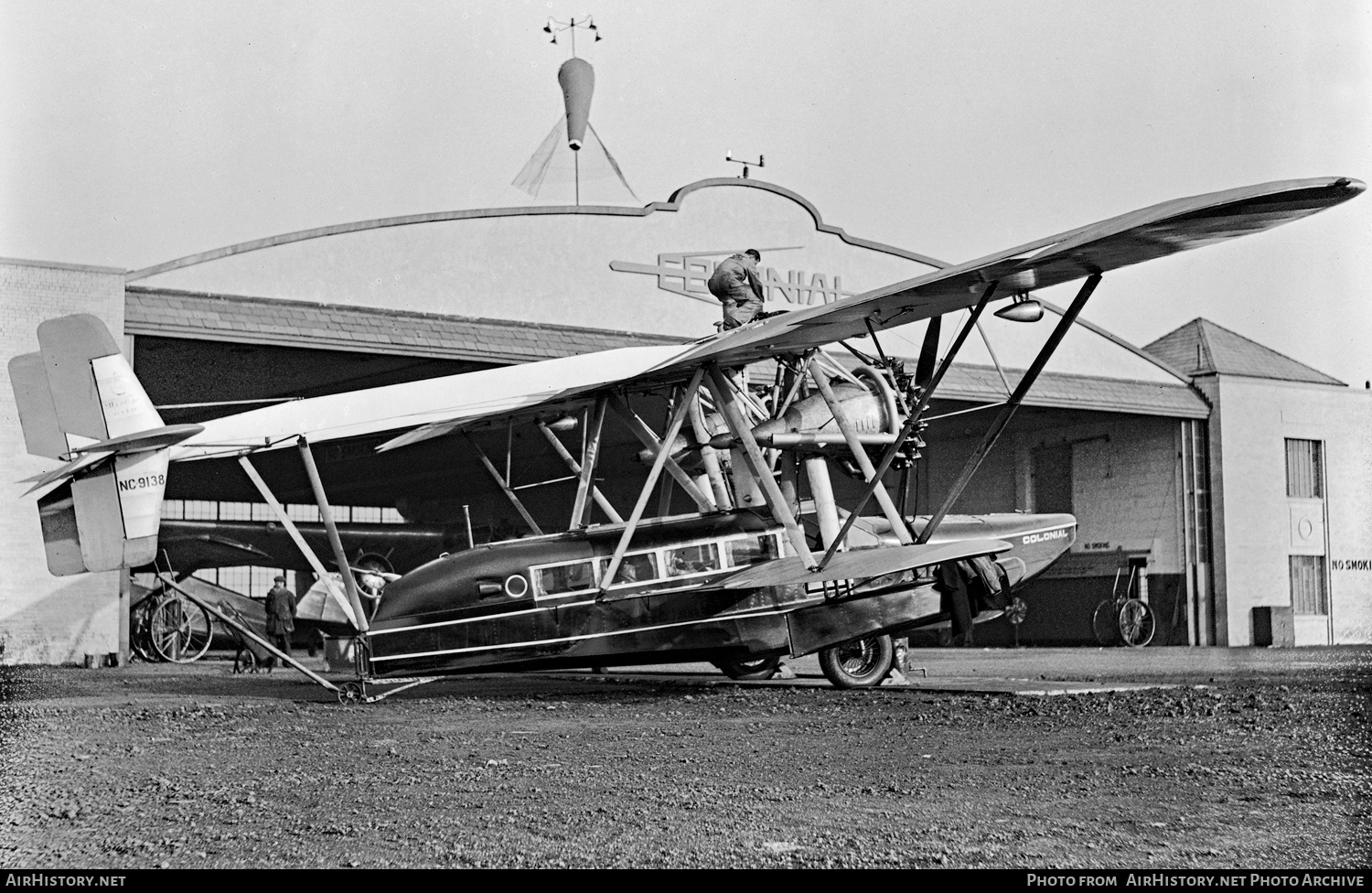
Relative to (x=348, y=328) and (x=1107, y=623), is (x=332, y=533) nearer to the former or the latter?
(x=348, y=328)

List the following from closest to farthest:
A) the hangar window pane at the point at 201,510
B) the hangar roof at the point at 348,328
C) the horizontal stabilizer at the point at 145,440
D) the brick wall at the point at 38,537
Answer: the horizontal stabilizer at the point at 145,440 < the brick wall at the point at 38,537 < the hangar roof at the point at 348,328 < the hangar window pane at the point at 201,510

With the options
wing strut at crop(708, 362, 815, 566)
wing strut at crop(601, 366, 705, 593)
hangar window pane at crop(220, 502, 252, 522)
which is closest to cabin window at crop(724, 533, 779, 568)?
wing strut at crop(708, 362, 815, 566)

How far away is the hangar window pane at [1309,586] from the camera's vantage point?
3091 cm

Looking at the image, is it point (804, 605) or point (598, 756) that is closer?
point (598, 756)

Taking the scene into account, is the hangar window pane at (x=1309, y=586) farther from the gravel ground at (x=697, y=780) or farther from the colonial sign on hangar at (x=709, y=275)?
the gravel ground at (x=697, y=780)

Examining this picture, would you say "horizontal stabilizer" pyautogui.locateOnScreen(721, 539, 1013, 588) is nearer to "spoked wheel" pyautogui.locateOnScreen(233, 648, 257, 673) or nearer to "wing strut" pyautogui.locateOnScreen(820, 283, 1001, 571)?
"wing strut" pyautogui.locateOnScreen(820, 283, 1001, 571)

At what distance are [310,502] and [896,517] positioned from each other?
101 feet

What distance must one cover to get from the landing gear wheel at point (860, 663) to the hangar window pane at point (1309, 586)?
66.8 feet

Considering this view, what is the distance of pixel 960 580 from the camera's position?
42.5 ft

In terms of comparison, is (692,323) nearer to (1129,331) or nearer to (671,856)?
(1129,331)

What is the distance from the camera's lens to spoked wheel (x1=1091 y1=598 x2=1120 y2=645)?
1201 inches

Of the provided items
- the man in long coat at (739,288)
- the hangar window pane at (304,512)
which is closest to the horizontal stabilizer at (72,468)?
the man in long coat at (739,288)

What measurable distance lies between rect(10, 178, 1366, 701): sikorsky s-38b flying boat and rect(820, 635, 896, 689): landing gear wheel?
25 mm

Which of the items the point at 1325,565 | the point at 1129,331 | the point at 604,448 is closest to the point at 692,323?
the point at 604,448
